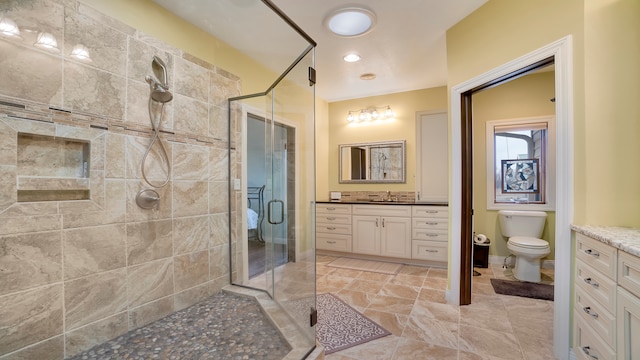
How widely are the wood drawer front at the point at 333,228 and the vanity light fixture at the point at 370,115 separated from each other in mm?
1708

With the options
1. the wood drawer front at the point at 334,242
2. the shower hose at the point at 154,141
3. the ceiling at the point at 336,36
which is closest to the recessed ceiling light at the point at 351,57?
the ceiling at the point at 336,36

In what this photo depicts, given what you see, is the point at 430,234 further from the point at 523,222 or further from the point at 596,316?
the point at 596,316

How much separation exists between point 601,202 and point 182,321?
268cm

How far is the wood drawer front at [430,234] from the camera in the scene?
11.2 feet

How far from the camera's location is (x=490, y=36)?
2.09 meters

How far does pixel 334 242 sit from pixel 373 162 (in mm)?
1383

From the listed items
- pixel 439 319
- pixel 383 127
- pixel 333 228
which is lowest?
pixel 439 319

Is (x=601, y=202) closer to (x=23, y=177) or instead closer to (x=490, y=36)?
(x=490, y=36)

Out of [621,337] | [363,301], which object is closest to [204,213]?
[363,301]

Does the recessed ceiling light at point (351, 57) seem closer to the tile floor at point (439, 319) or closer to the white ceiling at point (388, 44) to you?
the white ceiling at point (388, 44)

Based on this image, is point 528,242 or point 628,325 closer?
point 628,325

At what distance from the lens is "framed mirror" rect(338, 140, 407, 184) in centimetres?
415

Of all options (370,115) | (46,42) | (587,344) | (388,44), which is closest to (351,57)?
(388,44)

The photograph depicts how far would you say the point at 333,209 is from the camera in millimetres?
4039
